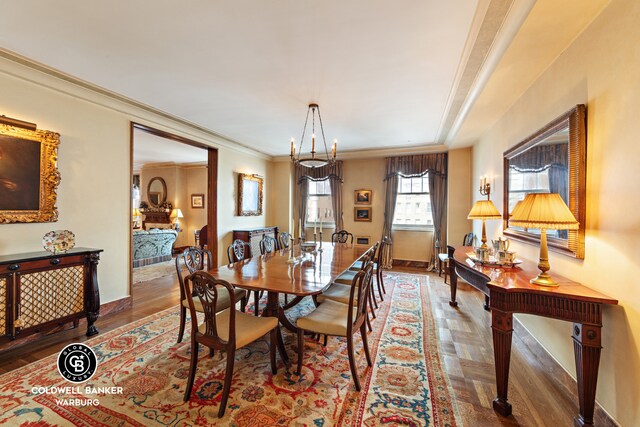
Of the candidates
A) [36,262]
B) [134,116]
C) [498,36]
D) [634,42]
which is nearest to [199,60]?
[134,116]

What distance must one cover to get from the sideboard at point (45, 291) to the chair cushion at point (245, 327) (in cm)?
165

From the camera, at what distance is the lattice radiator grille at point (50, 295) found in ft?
7.45

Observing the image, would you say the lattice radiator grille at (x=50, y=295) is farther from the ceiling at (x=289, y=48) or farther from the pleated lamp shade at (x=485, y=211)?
the pleated lamp shade at (x=485, y=211)

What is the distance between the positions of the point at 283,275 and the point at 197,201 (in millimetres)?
6985

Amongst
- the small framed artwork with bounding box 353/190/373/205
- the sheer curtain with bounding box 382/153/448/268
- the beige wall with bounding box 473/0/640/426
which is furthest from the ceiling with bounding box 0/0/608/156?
the small framed artwork with bounding box 353/190/373/205

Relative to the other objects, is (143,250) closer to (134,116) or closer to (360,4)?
(134,116)

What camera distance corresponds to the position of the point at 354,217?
6359mm

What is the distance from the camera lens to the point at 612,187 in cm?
152

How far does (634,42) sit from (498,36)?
2.61 feet

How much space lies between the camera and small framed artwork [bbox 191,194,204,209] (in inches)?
322

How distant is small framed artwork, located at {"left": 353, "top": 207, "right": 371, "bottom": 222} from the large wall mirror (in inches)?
Result: 141

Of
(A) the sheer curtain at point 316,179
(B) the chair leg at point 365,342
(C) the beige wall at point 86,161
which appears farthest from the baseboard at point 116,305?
(A) the sheer curtain at point 316,179

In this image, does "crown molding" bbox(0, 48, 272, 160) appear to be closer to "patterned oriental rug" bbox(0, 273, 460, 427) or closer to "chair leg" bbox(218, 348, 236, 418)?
"patterned oriental rug" bbox(0, 273, 460, 427)

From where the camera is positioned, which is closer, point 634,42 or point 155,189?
point 634,42
